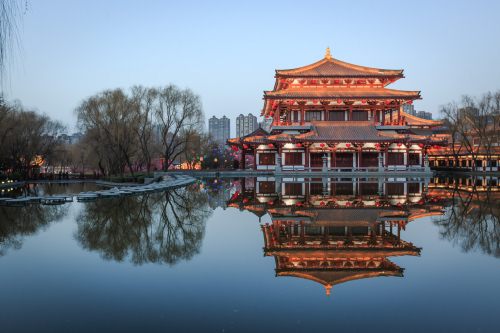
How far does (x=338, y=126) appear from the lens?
46.8 meters

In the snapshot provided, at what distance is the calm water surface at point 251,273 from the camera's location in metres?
5.73

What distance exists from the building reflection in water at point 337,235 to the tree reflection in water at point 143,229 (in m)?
2.24

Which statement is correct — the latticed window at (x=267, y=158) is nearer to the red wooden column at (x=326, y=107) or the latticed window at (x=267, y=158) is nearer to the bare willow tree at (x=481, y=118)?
the red wooden column at (x=326, y=107)

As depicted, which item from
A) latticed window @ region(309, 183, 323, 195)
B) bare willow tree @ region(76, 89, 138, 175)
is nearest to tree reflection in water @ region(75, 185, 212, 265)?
latticed window @ region(309, 183, 323, 195)

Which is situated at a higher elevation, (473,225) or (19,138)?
(19,138)

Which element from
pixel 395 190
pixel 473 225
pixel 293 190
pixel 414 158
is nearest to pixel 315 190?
pixel 293 190

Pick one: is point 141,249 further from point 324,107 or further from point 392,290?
point 324,107

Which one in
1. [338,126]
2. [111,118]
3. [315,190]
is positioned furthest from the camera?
[338,126]

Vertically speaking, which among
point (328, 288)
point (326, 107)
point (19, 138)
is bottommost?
point (328, 288)

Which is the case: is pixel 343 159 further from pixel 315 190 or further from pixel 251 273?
pixel 251 273

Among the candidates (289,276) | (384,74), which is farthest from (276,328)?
(384,74)

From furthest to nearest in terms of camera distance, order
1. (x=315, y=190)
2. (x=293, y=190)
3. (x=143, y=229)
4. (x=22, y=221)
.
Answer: (x=293, y=190) < (x=315, y=190) < (x=22, y=221) < (x=143, y=229)

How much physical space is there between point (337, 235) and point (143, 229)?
5979 mm

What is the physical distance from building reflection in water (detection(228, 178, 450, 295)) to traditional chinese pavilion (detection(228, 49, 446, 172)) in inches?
985
